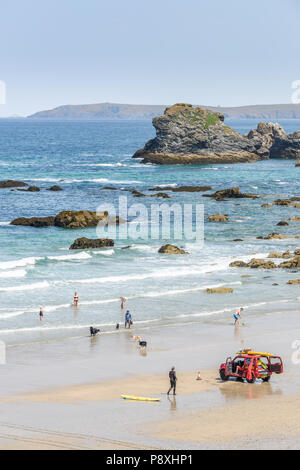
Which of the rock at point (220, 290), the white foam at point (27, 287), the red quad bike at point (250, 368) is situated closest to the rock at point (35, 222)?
the white foam at point (27, 287)

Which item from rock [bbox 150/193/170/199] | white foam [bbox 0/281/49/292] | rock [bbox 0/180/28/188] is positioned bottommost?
white foam [bbox 0/281/49/292]

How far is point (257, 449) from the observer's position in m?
19.1

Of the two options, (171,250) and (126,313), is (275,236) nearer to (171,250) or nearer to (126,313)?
(171,250)

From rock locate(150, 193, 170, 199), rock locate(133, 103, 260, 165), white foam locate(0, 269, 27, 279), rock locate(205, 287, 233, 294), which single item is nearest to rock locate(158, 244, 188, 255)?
rock locate(205, 287, 233, 294)

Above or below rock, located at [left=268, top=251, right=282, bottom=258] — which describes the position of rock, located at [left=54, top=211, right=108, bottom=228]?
above

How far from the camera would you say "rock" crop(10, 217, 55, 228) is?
6294 centimetres

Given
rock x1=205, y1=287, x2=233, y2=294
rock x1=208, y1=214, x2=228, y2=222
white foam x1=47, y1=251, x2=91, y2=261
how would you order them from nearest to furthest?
rock x1=205, y1=287, x2=233, y2=294 → white foam x1=47, y1=251, x2=91, y2=261 → rock x1=208, y1=214, x2=228, y2=222

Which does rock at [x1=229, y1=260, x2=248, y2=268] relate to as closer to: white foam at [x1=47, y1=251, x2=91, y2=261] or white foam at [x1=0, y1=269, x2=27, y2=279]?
white foam at [x1=47, y1=251, x2=91, y2=261]

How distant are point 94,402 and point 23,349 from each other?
792 cm

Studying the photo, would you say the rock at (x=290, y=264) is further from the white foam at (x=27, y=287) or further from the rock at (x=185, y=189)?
the rock at (x=185, y=189)

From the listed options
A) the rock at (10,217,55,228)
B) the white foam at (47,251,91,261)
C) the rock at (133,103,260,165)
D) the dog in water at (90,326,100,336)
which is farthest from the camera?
the rock at (133,103,260,165)

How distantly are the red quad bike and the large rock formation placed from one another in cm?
9609

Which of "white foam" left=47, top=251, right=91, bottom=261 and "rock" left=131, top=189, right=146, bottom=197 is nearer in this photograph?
"white foam" left=47, top=251, right=91, bottom=261
